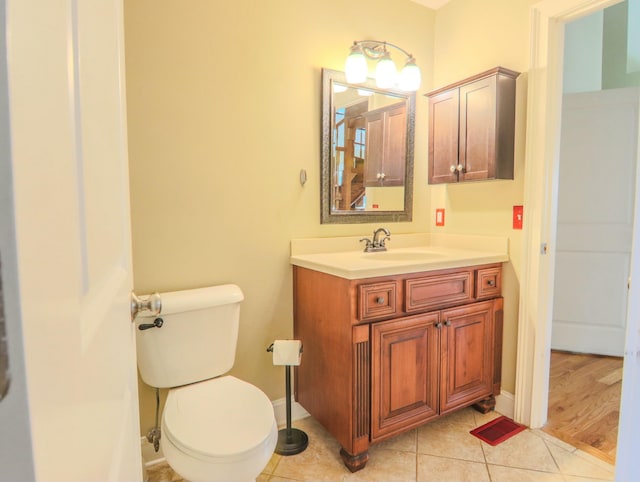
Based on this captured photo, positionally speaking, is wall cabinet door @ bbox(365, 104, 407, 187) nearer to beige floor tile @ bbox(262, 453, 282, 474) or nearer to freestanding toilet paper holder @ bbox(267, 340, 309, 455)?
freestanding toilet paper holder @ bbox(267, 340, 309, 455)

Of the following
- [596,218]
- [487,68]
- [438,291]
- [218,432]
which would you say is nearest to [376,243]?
[438,291]

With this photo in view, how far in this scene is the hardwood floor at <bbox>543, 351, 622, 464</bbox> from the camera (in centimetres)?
185

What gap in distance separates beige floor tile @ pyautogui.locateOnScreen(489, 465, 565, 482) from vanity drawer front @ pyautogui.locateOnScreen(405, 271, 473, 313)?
76cm

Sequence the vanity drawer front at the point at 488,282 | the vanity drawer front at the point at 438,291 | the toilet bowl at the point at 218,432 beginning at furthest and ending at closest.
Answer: the vanity drawer front at the point at 488,282
the vanity drawer front at the point at 438,291
the toilet bowl at the point at 218,432

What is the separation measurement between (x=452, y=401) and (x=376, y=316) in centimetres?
71

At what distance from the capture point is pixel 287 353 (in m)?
1.77

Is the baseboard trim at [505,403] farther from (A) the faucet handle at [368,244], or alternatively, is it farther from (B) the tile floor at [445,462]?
(A) the faucet handle at [368,244]

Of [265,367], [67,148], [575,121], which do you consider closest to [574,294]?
[575,121]

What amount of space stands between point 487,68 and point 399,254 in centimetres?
121

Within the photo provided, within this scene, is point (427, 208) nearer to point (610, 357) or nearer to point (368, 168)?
point (368, 168)

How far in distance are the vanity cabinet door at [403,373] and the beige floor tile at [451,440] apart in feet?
0.51

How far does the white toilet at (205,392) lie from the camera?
1.20 metres

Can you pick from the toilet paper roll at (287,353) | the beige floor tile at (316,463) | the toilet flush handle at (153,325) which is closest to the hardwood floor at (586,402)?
the beige floor tile at (316,463)

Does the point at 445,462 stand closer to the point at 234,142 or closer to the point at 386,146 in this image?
the point at 386,146
